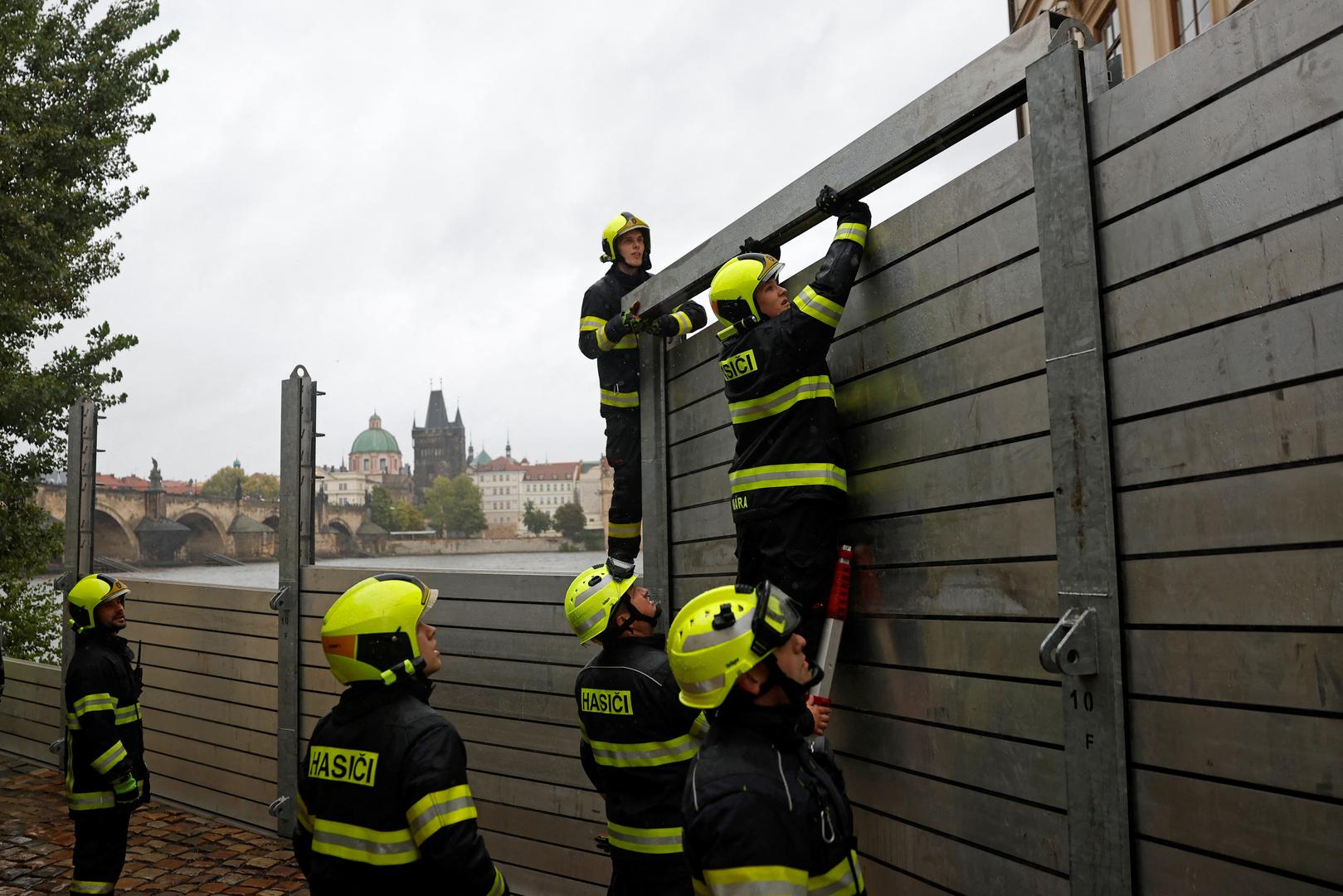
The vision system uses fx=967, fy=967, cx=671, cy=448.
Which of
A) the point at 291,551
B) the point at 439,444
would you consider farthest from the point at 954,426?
the point at 439,444

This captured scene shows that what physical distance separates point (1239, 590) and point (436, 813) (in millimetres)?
2367

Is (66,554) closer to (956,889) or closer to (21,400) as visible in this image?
(21,400)

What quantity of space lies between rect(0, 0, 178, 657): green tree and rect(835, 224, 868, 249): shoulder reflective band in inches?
522

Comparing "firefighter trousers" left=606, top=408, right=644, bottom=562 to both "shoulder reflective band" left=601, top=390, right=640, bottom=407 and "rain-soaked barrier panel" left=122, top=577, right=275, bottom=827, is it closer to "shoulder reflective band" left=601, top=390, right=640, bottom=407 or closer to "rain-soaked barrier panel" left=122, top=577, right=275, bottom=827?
"shoulder reflective band" left=601, top=390, right=640, bottom=407

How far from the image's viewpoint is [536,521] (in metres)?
11.0

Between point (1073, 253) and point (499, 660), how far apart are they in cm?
524

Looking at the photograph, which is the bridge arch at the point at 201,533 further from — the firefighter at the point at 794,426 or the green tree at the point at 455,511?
the firefighter at the point at 794,426

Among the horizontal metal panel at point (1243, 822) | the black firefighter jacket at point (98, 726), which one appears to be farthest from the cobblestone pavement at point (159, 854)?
the horizontal metal panel at point (1243, 822)

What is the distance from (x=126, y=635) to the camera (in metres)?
10.5

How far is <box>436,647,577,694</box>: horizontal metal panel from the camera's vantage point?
21.9 ft

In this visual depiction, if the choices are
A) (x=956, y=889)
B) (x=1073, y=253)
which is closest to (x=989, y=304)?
(x=1073, y=253)

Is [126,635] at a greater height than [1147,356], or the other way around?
[1147,356]

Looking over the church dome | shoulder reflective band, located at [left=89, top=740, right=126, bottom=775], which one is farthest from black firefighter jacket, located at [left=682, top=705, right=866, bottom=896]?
the church dome

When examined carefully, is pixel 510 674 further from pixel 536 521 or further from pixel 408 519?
pixel 408 519
